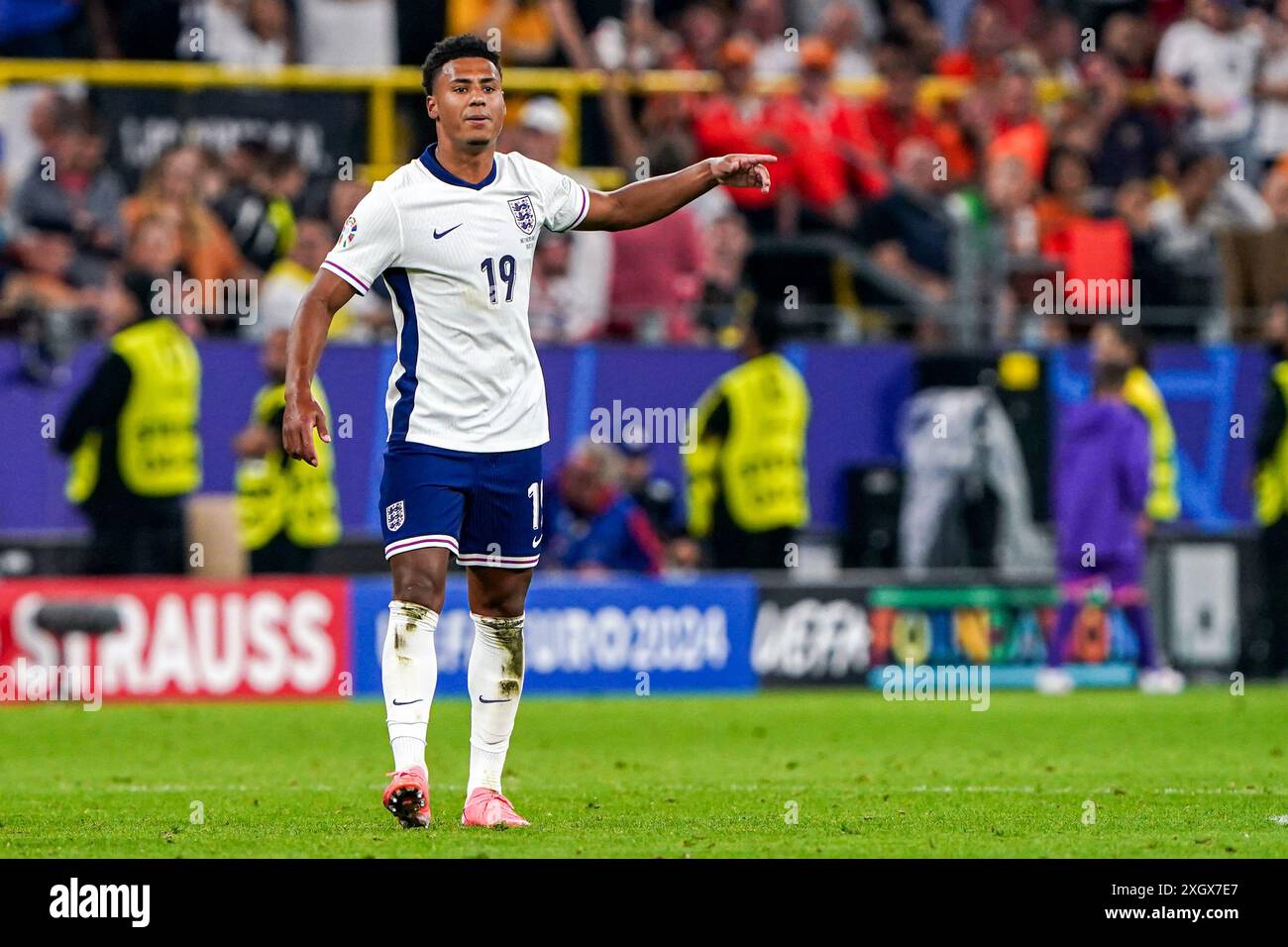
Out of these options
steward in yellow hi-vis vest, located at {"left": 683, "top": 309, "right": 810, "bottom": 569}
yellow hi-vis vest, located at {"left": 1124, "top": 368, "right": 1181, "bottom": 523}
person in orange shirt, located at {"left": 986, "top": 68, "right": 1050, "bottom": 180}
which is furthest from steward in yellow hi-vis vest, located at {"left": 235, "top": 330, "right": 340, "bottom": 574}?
person in orange shirt, located at {"left": 986, "top": 68, "right": 1050, "bottom": 180}

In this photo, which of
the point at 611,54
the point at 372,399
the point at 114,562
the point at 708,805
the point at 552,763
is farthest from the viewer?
the point at 611,54

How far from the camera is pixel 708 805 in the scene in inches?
351

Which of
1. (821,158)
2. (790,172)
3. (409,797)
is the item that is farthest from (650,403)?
(409,797)

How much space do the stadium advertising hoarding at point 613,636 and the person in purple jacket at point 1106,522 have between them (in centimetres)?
220

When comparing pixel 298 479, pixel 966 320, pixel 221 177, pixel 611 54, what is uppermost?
pixel 611 54

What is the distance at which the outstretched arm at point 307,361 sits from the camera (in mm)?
7734

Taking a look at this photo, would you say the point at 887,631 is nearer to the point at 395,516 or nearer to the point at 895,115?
the point at 895,115

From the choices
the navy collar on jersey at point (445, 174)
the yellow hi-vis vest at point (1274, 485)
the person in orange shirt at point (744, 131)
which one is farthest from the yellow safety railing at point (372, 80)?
the navy collar on jersey at point (445, 174)

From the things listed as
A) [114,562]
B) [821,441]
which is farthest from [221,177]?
[821,441]

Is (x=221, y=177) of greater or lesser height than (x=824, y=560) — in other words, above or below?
above

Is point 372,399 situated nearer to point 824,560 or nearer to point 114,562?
point 114,562

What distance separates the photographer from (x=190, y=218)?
16.4m

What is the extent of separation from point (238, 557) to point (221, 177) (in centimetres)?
323

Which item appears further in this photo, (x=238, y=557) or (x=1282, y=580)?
(x=1282, y=580)
